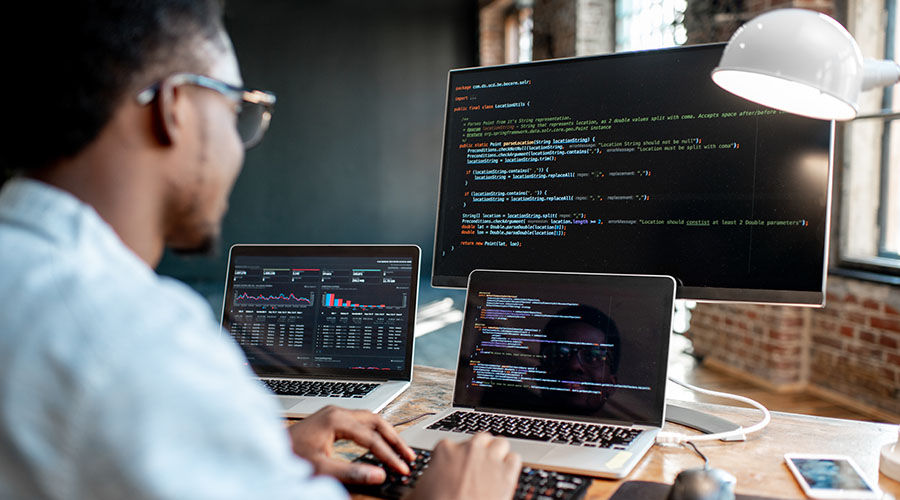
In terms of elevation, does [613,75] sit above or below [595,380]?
above

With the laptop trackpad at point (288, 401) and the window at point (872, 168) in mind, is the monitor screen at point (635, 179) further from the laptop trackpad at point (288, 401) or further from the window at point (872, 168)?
the window at point (872, 168)

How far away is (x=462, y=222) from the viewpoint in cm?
131

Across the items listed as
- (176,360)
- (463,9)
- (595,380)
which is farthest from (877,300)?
(463,9)

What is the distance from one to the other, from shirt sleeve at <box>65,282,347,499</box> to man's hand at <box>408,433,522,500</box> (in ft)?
0.90

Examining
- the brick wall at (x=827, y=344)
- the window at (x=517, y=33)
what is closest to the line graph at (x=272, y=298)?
the brick wall at (x=827, y=344)

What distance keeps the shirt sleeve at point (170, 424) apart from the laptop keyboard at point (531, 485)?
378 millimetres

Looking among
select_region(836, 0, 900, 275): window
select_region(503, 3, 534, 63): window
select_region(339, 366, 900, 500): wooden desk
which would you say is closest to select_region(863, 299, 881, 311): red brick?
select_region(836, 0, 900, 275): window

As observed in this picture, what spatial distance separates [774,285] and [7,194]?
3.36 feet

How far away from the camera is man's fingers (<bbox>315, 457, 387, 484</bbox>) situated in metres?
0.85

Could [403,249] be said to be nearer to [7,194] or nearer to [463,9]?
[7,194]

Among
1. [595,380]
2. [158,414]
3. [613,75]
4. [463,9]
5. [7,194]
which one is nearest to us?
[158,414]

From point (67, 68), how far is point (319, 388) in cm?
84

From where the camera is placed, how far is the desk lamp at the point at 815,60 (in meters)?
0.87

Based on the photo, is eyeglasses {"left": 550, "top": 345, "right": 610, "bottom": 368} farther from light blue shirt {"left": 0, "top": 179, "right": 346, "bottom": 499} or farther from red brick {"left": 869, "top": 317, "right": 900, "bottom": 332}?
red brick {"left": 869, "top": 317, "right": 900, "bottom": 332}
